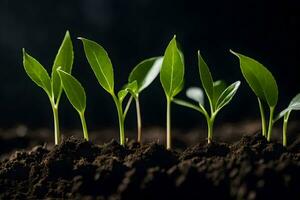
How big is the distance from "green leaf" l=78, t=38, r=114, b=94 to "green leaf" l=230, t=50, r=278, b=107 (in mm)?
317

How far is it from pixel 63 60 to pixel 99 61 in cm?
10

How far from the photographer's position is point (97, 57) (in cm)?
131

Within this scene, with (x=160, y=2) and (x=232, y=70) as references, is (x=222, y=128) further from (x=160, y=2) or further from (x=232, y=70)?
(x=160, y=2)

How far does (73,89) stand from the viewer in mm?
1315

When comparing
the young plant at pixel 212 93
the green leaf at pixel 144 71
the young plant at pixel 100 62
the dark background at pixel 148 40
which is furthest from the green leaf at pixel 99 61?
the dark background at pixel 148 40

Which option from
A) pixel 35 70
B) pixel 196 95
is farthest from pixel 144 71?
pixel 35 70

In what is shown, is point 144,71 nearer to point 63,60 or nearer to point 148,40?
point 63,60

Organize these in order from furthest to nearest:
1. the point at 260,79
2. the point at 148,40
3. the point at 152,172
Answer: the point at 148,40 < the point at 260,79 < the point at 152,172

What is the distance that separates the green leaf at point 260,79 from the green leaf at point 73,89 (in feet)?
1.26

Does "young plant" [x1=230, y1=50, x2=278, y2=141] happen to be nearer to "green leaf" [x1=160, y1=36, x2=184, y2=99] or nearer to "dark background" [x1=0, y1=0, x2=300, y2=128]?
"green leaf" [x1=160, y1=36, x2=184, y2=99]

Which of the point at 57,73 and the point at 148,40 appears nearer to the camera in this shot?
the point at 57,73

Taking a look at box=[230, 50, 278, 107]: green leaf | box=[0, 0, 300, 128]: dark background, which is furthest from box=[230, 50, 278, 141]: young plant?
box=[0, 0, 300, 128]: dark background

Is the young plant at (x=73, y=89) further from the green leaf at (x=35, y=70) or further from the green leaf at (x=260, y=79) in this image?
the green leaf at (x=260, y=79)

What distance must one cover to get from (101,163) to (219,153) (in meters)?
0.25
